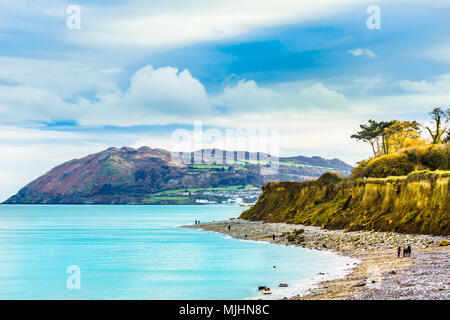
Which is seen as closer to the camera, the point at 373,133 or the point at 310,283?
the point at 310,283

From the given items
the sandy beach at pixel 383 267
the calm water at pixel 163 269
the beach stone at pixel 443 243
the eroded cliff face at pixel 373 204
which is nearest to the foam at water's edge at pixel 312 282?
the calm water at pixel 163 269

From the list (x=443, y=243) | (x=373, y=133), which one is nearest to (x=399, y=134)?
(x=373, y=133)

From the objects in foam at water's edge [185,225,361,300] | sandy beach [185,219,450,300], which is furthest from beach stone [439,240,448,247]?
foam at water's edge [185,225,361,300]

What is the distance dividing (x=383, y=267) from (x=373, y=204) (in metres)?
33.8

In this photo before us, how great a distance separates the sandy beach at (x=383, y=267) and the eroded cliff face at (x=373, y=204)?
7.24 feet

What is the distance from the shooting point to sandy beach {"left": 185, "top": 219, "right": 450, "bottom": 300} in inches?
1053

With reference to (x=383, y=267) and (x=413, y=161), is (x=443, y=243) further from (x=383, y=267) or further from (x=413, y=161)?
(x=413, y=161)

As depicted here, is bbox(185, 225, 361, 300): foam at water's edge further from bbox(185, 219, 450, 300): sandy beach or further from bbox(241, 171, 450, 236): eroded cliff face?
bbox(241, 171, 450, 236): eroded cliff face

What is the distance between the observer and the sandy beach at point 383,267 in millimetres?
26734

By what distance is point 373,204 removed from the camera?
71.1 metres
